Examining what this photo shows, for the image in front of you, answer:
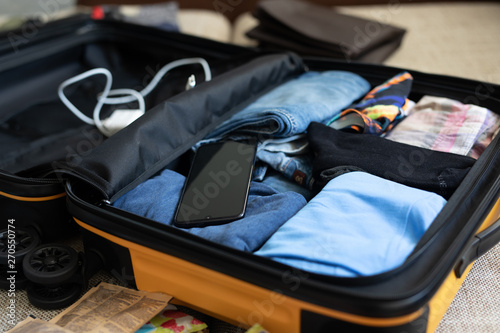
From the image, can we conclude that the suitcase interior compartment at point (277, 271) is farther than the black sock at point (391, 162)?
No

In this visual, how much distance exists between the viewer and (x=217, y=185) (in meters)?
0.69

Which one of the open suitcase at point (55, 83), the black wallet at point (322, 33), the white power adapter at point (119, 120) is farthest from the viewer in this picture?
the black wallet at point (322, 33)

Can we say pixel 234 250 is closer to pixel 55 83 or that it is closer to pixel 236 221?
pixel 236 221

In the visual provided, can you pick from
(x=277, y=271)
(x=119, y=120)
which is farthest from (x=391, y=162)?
(x=119, y=120)

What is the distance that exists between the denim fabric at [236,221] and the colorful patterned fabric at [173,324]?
0.12 meters

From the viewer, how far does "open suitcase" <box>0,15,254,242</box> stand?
2.37ft

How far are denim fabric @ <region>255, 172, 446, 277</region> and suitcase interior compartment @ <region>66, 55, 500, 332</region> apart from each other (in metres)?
0.02

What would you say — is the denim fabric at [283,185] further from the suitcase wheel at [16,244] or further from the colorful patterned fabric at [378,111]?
the suitcase wheel at [16,244]

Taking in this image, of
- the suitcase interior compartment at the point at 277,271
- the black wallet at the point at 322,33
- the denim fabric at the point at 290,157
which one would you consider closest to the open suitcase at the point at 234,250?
the suitcase interior compartment at the point at 277,271

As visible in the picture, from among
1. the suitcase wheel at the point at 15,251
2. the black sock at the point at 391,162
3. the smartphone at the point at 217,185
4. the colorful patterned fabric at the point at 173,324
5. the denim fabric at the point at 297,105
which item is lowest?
the colorful patterned fabric at the point at 173,324

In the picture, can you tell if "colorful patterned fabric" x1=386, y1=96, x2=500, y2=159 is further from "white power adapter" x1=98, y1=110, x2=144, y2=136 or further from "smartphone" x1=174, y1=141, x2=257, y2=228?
"white power adapter" x1=98, y1=110, x2=144, y2=136

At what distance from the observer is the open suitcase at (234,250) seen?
49cm

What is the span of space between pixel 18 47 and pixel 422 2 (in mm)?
1197

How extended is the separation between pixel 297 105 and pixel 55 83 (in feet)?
2.05
